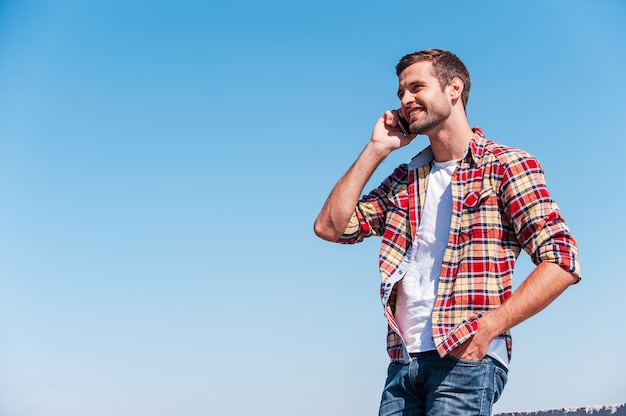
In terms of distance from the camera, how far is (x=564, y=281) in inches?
117

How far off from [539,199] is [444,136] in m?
0.66

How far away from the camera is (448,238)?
3.30 meters

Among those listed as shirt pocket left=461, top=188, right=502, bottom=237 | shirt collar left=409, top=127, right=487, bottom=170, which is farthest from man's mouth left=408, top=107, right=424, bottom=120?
shirt pocket left=461, top=188, right=502, bottom=237

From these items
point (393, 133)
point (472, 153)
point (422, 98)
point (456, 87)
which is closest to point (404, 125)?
point (393, 133)

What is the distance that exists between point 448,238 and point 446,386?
2.25ft

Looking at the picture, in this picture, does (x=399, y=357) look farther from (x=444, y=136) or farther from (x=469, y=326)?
(x=444, y=136)

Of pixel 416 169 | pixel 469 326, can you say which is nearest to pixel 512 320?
pixel 469 326

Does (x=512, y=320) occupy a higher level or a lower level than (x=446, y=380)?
higher

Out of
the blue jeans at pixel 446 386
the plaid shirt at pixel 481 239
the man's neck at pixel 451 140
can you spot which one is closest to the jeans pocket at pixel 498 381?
the blue jeans at pixel 446 386

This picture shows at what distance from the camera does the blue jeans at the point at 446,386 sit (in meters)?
3.04

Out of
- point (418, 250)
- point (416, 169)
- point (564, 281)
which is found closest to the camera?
point (564, 281)

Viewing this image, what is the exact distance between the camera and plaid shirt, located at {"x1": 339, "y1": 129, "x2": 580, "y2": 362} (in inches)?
120

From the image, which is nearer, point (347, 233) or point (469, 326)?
point (469, 326)

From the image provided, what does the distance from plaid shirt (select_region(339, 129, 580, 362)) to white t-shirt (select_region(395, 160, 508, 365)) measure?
48 mm
